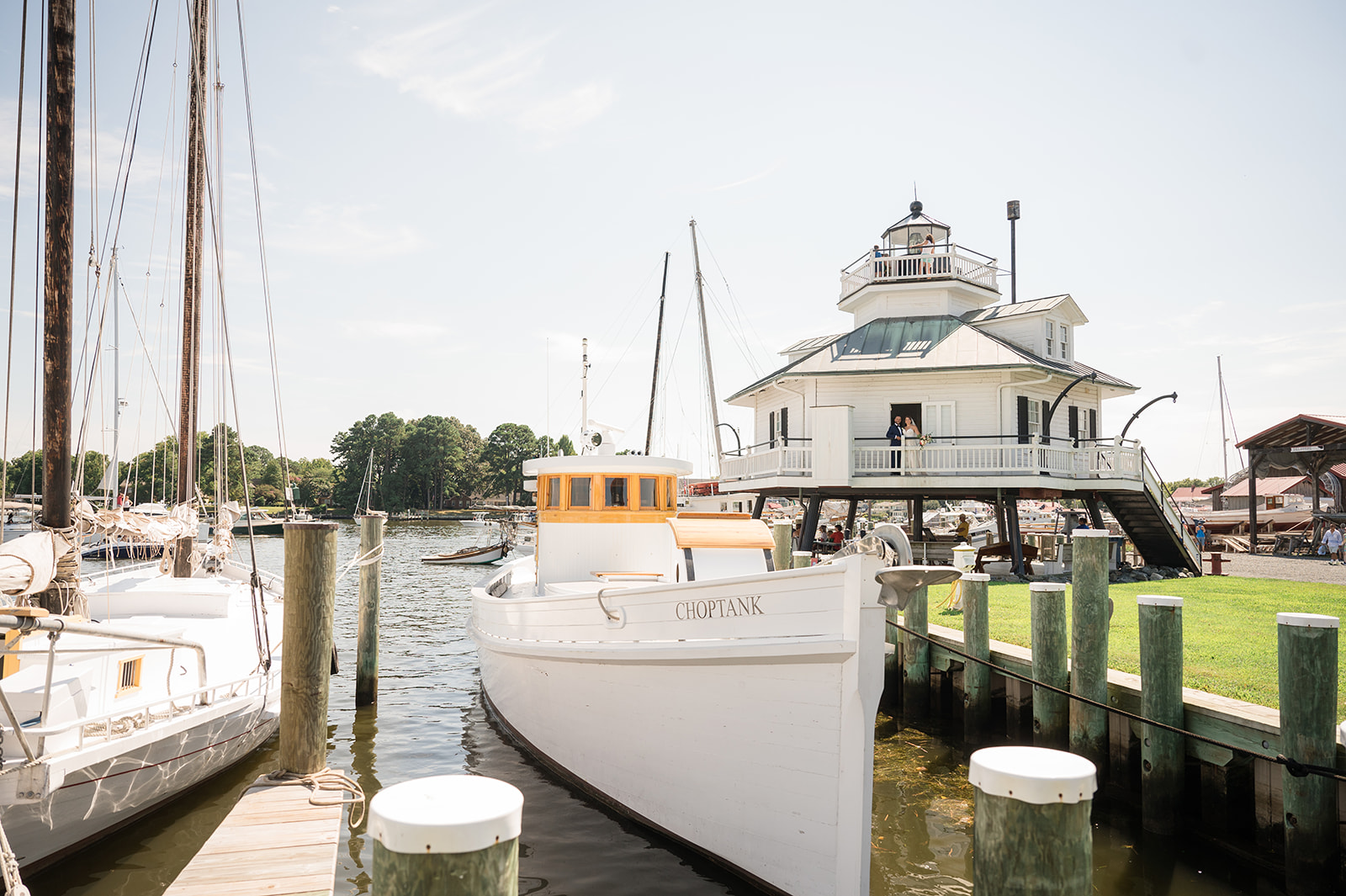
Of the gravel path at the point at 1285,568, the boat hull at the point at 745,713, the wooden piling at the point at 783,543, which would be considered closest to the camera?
the boat hull at the point at 745,713

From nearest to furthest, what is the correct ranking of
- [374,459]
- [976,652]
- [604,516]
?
[976,652]
[604,516]
[374,459]

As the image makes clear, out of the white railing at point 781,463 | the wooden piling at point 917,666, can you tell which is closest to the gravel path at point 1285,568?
the white railing at point 781,463

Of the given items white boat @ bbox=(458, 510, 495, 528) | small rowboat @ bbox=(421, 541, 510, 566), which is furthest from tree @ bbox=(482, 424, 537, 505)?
small rowboat @ bbox=(421, 541, 510, 566)

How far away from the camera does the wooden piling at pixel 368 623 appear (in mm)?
13258

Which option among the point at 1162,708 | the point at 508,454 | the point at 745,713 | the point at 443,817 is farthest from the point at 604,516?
the point at 508,454

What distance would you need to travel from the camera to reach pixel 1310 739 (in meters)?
6.12

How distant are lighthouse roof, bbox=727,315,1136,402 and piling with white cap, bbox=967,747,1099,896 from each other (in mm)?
18887

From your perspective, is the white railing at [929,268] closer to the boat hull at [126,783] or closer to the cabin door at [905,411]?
the cabin door at [905,411]

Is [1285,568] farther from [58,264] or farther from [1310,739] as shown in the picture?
[58,264]

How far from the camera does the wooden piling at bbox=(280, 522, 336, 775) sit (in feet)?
20.4

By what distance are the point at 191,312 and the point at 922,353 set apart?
1771 centimetres

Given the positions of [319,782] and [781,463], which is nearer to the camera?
[319,782]

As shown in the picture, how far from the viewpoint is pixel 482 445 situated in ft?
372

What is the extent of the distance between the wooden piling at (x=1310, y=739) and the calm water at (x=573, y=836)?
1.76 feet
